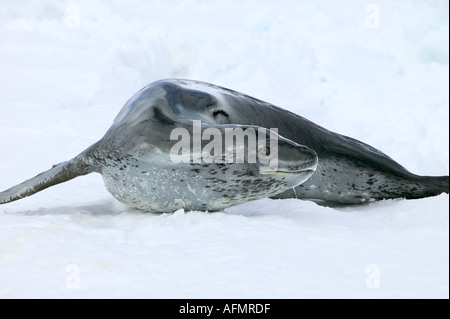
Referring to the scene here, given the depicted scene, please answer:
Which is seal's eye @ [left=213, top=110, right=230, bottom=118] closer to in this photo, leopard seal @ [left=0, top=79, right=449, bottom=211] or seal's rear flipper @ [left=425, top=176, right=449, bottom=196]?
leopard seal @ [left=0, top=79, right=449, bottom=211]

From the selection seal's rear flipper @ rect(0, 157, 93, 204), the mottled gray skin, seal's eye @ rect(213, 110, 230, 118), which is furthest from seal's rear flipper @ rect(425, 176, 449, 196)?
seal's rear flipper @ rect(0, 157, 93, 204)

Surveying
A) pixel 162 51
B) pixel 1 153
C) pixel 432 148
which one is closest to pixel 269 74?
pixel 162 51

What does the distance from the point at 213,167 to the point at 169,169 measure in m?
0.20

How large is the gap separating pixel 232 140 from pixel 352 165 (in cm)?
119

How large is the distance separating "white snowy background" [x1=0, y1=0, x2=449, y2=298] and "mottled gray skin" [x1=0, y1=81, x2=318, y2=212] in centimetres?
10

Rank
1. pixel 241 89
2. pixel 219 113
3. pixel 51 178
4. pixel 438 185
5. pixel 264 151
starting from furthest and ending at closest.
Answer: pixel 241 89
pixel 438 185
pixel 219 113
pixel 51 178
pixel 264 151

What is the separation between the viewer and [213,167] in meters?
2.86

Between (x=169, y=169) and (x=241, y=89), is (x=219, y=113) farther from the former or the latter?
(x=241, y=89)

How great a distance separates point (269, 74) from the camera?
11.4 m

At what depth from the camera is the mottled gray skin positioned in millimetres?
2852

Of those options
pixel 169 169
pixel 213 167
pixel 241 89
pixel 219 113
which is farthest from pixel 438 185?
pixel 241 89

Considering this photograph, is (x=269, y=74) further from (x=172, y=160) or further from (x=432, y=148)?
(x=172, y=160)

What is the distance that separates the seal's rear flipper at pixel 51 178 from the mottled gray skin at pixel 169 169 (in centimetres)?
8

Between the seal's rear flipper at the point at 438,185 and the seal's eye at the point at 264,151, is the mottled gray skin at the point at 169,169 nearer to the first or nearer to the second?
the seal's eye at the point at 264,151
